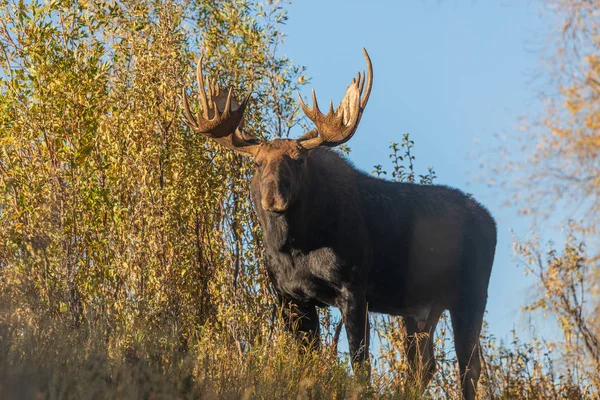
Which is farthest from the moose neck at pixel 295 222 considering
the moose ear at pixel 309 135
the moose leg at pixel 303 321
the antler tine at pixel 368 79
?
the antler tine at pixel 368 79

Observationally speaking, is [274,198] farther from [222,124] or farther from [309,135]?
[222,124]

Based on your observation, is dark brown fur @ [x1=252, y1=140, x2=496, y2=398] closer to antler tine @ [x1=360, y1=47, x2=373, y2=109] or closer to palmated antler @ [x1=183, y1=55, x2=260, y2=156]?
palmated antler @ [x1=183, y1=55, x2=260, y2=156]

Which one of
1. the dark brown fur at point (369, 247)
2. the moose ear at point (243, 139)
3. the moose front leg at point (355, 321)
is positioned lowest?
the moose front leg at point (355, 321)

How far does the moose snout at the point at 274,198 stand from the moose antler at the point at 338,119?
3.18ft

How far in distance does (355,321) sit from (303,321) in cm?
68

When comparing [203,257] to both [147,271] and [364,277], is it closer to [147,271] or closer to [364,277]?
[147,271]

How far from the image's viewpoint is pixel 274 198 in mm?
9203

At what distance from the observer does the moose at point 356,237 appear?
964cm

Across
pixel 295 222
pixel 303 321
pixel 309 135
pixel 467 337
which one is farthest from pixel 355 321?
pixel 309 135

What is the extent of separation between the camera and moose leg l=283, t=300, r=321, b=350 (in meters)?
9.67

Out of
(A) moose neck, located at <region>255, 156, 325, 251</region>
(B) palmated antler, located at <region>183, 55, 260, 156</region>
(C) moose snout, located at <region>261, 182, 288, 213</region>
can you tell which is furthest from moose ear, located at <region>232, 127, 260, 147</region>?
(C) moose snout, located at <region>261, 182, 288, 213</region>

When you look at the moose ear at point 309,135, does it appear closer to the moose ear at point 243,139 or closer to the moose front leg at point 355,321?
the moose ear at point 243,139

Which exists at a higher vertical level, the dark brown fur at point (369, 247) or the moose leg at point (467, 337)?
the dark brown fur at point (369, 247)

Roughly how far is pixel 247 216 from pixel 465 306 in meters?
2.94
